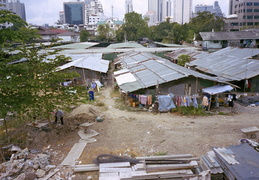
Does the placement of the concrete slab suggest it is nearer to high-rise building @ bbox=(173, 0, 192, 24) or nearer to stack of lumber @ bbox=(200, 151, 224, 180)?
stack of lumber @ bbox=(200, 151, 224, 180)

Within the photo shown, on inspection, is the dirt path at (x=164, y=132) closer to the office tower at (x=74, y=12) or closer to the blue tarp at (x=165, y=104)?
the blue tarp at (x=165, y=104)

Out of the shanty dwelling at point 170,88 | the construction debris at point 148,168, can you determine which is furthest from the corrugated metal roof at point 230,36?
the construction debris at point 148,168

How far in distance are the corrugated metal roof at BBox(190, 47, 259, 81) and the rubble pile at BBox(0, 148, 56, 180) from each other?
15.4 m

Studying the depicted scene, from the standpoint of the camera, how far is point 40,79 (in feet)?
33.0

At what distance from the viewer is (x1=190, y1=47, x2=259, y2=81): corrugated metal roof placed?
18.5m

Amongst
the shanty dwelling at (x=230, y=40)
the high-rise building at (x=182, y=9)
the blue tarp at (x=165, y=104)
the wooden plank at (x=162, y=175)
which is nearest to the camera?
the wooden plank at (x=162, y=175)

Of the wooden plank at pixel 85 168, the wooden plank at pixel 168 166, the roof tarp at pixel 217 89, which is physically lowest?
the wooden plank at pixel 85 168

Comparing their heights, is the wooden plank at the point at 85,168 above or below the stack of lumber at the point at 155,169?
below

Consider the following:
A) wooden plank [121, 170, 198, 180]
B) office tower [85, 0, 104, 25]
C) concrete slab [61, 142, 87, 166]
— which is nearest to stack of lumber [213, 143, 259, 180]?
wooden plank [121, 170, 198, 180]

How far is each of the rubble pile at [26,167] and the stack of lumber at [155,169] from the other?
2.18 meters

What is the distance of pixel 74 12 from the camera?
470ft

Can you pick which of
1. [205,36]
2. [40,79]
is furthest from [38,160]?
[205,36]

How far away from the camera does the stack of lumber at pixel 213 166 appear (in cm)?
688

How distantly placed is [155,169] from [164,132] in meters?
4.01
